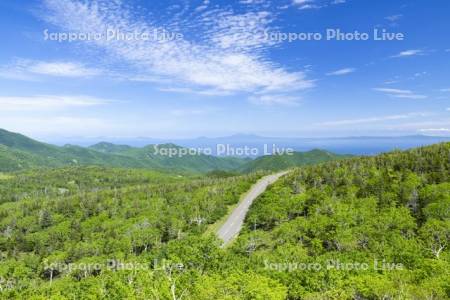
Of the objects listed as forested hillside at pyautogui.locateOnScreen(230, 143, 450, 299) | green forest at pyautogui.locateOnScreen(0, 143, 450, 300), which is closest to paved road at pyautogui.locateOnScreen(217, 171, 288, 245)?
green forest at pyautogui.locateOnScreen(0, 143, 450, 300)

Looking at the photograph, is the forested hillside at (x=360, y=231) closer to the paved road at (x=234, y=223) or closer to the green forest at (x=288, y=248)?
the green forest at (x=288, y=248)

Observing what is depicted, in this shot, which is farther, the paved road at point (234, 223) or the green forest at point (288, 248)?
the paved road at point (234, 223)

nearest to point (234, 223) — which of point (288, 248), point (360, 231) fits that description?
point (288, 248)

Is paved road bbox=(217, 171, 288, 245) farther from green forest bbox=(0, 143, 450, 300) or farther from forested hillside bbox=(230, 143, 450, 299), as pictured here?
forested hillside bbox=(230, 143, 450, 299)

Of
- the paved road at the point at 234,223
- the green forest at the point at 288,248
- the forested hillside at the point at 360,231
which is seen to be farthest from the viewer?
the paved road at the point at 234,223

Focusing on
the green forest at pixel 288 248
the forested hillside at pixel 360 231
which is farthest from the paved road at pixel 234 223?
the forested hillside at pixel 360 231

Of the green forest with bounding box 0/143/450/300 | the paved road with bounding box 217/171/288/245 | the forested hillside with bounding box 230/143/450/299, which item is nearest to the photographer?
the forested hillside with bounding box 230/143/450/299

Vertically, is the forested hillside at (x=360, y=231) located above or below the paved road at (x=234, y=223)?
above

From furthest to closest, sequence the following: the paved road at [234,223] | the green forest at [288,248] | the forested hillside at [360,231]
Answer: the paved road at [234,223] → the green forest at [288,248] → the forested hillside at [360,231]
